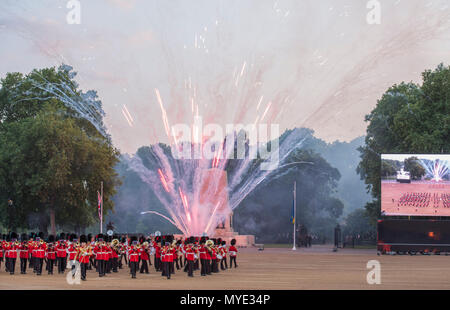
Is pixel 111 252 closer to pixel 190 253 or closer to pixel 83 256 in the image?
pixel 83 256

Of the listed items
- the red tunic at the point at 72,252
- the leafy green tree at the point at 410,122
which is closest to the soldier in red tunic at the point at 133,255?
the red tunic at the point at 72,252

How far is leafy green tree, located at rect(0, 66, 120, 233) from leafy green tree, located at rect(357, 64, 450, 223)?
29.1 meters

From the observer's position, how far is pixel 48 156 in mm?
64500

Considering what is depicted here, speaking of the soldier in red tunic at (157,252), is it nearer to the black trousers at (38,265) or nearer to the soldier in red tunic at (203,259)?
the soldier in red tunic at (203,259)

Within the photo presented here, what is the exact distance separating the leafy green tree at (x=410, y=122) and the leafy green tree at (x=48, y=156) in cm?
2908

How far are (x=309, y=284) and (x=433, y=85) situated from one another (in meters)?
48.6

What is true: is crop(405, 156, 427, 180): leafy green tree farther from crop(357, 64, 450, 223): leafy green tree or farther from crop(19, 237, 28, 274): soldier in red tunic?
crop(19, 237, 28, 274): soldier in red tunic

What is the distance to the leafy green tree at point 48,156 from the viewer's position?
6391cm

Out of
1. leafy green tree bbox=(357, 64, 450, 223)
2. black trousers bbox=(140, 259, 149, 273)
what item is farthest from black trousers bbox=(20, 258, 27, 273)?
leafy green tree bbox=(357, 64, 450, 223)

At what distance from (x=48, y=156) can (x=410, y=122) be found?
36.6 meters

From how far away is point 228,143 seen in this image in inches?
3499

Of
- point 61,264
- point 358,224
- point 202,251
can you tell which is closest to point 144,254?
point 202,251
